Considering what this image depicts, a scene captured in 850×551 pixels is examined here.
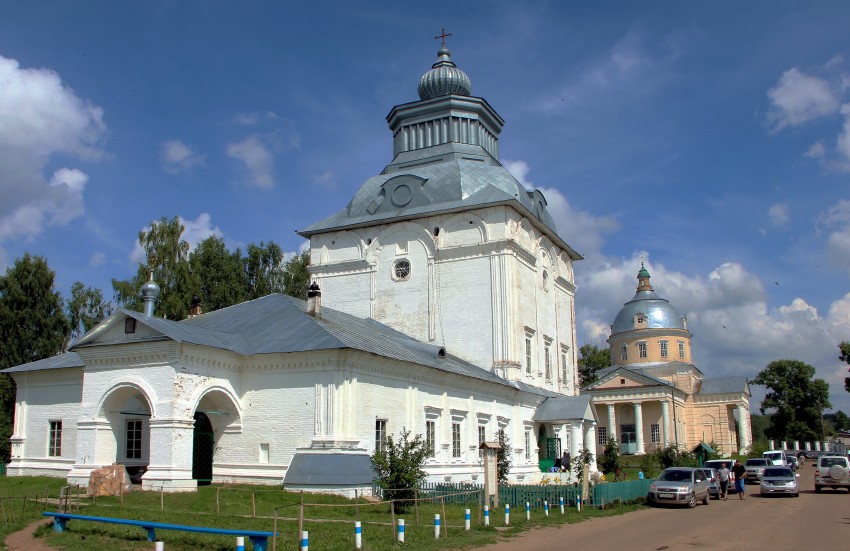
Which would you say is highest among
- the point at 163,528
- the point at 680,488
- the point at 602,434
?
the point at 163,528

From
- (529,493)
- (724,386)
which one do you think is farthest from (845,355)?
(529,493)

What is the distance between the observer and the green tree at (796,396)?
73812 mm

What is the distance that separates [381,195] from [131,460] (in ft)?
52.9

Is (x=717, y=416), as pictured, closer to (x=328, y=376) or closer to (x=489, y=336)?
(x=489, y=336)

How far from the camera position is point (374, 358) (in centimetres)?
2033

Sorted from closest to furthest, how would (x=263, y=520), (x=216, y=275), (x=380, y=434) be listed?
(x=263, y=520), (x=380, y=434), (x=216, y=275)

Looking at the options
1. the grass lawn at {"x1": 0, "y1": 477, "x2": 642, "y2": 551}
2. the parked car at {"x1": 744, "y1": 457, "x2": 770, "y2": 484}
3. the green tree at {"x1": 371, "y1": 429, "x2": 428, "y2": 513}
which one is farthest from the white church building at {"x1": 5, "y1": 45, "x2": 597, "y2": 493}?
the parked car at {"x1": 744, "y1": 457, "x2": 770, "y2": 484}

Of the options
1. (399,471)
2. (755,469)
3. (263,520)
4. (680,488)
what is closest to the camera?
(263,520)

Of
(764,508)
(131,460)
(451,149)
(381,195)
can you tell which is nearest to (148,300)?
(131,460)

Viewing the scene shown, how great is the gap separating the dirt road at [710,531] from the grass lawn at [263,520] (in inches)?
32.3

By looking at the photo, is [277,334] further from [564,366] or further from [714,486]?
[564,366]

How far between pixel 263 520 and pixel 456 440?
1117 centimetres

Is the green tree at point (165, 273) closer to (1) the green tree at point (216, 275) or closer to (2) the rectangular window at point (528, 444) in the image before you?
(1) the green tree at point (216, 275)

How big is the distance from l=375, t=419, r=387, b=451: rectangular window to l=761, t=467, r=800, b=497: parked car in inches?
538
